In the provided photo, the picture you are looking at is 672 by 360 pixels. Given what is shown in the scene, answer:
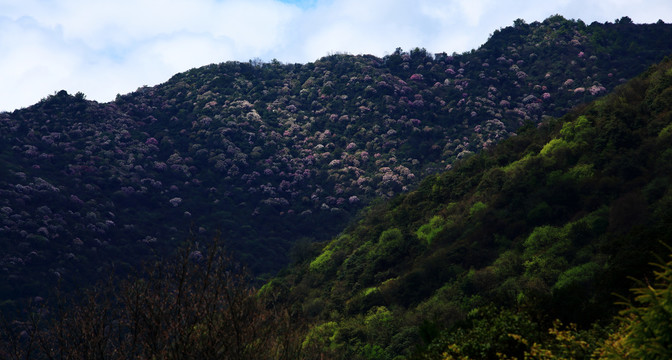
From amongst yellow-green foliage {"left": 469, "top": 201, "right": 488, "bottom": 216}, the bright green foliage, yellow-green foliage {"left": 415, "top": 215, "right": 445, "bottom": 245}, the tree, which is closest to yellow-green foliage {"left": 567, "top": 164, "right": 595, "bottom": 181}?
yellow-green foliage {"left": 469, "top": 201, "right": 488, "bottom": 216}

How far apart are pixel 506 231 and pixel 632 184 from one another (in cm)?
943

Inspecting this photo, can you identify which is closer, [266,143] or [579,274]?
[579,274]

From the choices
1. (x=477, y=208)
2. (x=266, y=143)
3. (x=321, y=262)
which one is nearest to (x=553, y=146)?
(x=477, y=208)

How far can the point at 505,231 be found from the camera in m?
44.4

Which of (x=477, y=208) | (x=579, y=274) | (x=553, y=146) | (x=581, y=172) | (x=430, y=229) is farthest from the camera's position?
(x=430, y=229)

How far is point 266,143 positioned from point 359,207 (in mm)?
25447

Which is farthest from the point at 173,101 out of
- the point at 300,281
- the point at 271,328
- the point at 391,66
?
the point at 271,328

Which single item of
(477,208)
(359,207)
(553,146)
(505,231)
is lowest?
(505,231)

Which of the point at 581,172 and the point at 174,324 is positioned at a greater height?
the point at 581,172

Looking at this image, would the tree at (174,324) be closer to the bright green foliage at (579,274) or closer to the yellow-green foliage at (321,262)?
the bright green foliage at (579,274)

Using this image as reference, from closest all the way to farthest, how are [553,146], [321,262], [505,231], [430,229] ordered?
[505,231]
[553,146]
[430,229]
[321,262]

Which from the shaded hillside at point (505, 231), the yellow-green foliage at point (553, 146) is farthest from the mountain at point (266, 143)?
the yellow-green foliage at point (553, 146)

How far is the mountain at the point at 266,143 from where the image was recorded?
3054 inches

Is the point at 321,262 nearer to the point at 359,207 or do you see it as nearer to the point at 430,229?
the point at 430,229
